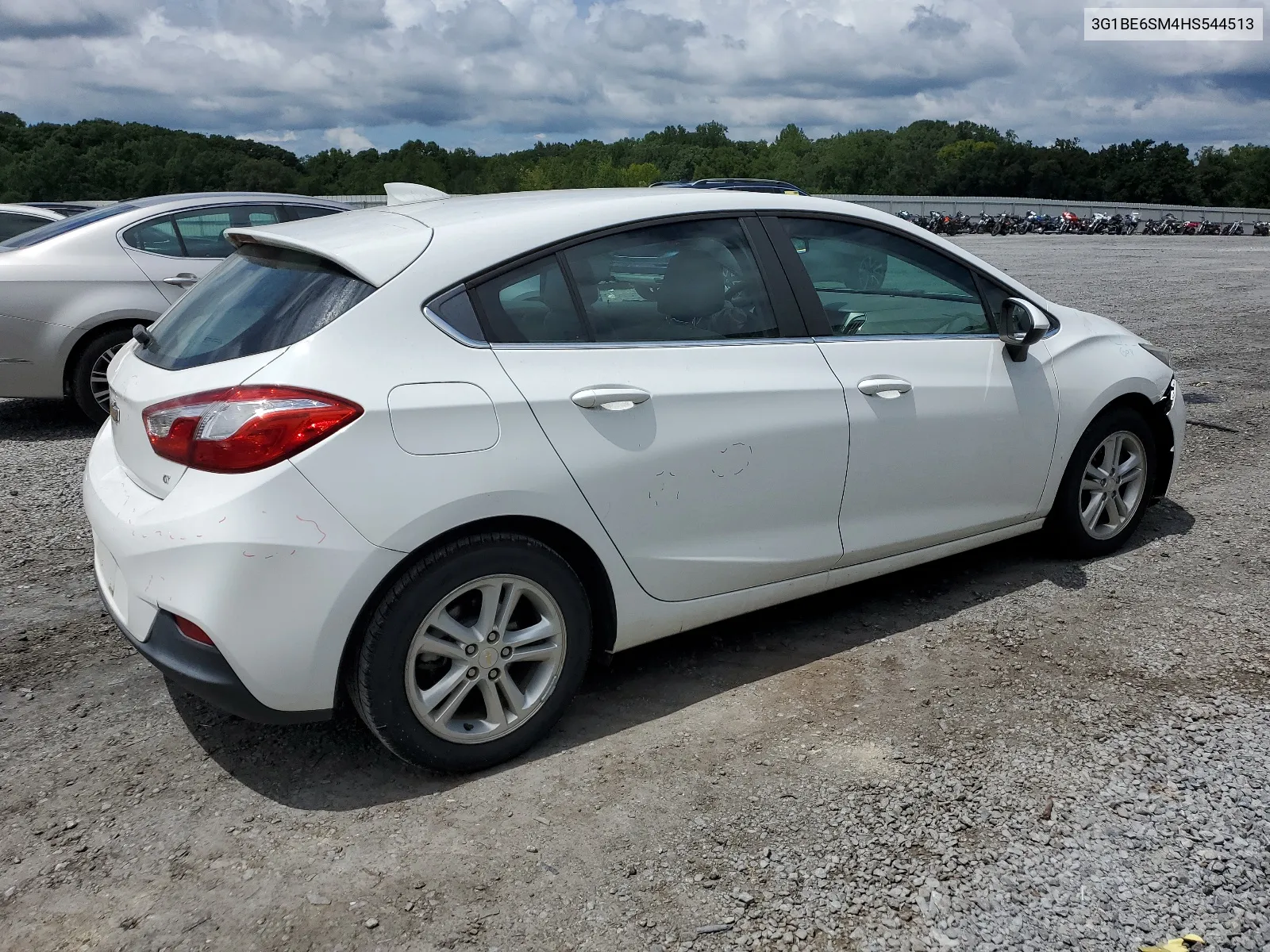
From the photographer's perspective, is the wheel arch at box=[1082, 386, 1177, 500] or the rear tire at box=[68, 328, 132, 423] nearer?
the wheel arch at box=[1082, 386, 1177, 500]

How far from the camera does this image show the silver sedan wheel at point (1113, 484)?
4.90 meters

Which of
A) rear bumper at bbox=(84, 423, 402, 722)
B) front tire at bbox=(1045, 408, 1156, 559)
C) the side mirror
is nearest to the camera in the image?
rear bumper at bbox=(84, 423, 402, 722)

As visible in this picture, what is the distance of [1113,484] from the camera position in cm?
498

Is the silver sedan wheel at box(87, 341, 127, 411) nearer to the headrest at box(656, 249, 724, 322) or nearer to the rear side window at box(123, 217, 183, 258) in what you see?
the rear side window at box(123, 217, 183, 258)

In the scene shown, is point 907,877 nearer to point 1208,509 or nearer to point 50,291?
point 1208,509

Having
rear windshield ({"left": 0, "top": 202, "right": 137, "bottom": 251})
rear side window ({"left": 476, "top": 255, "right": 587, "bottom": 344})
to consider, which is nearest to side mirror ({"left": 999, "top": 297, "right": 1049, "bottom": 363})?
rear side window ({"left": 476, "top": 255, "right": 587, "bottom": 344})

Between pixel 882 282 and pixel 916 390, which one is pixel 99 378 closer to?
pixel 882 282

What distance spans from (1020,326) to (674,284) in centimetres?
165

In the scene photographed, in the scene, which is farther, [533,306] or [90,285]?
[90,285]

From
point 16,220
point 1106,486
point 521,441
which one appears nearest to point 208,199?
point 16,220

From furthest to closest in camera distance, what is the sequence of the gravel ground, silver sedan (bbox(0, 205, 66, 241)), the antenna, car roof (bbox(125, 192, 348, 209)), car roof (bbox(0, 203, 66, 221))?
1. silver sedan (bbox(0, 205, 66, 241))
2. car roof (bbox(0, 203, 66, 221))
3. car roof (bbox(125, 192, 348, 209))
4. the antenna
5. the gravel ground

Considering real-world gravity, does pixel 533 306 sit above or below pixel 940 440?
above

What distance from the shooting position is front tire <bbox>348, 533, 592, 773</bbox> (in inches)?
119

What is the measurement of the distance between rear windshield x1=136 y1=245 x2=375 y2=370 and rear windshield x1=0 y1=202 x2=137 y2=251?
4.87 m
